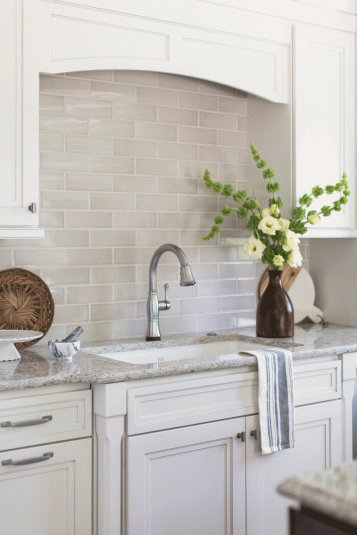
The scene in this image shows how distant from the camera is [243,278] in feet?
10.5

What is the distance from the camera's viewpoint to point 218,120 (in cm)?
310

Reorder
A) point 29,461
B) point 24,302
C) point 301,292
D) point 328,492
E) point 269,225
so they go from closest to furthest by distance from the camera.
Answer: point 328,492 < point 29,461 < point 24,302 < point 269,225 < point 301,292

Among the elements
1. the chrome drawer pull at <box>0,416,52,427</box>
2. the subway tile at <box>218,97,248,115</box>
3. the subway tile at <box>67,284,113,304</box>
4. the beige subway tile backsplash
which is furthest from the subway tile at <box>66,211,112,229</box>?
the chrome drawer pull at <box>0,416,52,427</box>

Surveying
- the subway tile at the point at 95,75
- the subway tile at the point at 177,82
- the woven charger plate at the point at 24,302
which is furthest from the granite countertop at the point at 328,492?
the subway tile at the point at 177,82

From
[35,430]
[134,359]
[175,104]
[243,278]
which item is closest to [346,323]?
[243,278]

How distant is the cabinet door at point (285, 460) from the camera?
232 centimetres

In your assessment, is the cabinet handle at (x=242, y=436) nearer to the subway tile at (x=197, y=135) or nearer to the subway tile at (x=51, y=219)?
the subway tile at (x=51, y=219)

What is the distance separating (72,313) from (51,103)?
0.90m

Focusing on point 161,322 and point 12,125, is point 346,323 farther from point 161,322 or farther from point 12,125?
point 12,125

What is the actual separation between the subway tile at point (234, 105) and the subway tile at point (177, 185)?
0.41 meters

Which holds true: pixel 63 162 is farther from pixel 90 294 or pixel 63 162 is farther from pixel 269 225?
pixel 269 225

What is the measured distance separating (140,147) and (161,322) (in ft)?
2.69

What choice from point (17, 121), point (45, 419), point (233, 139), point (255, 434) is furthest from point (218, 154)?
point (45, 419)

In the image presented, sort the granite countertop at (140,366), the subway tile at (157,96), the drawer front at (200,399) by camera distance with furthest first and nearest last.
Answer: the subway tile at (157,96) < the drawer front at (200,399) < the granite countertop at (140,366)
